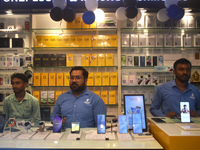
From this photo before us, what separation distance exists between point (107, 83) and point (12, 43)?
2.07 metres

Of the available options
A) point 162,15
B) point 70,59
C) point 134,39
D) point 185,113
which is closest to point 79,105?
point 185,113

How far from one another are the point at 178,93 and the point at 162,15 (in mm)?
1638

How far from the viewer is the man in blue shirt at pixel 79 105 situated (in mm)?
2632

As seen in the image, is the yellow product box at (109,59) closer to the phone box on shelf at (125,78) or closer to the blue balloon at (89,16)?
the phone box on shelf at (125,78)

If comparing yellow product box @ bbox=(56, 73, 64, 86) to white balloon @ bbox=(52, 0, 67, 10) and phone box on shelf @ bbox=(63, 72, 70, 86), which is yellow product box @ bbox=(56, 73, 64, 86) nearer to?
phone box on shelf @ bbox=(63, 72, 70, 86)

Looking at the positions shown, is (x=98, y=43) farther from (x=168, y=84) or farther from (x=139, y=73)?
(x=168, y=84)

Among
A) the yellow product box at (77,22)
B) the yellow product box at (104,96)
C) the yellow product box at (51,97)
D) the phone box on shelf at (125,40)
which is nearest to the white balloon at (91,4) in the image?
the yellow product box at (77,22)

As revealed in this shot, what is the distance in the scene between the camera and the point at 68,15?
3.48 meters

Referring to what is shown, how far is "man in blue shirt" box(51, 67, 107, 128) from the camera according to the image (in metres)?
2.63

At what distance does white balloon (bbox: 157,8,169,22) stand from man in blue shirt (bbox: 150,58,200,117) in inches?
50.1

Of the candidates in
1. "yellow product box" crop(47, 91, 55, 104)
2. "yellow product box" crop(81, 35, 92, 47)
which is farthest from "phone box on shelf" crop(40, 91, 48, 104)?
"yellow product box" crop(81, 35, 92, 47)

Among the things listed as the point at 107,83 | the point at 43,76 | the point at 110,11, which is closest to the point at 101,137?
the point at 107,83

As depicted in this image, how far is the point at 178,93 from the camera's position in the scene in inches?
112

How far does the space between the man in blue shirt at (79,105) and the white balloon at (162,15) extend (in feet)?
6.41
